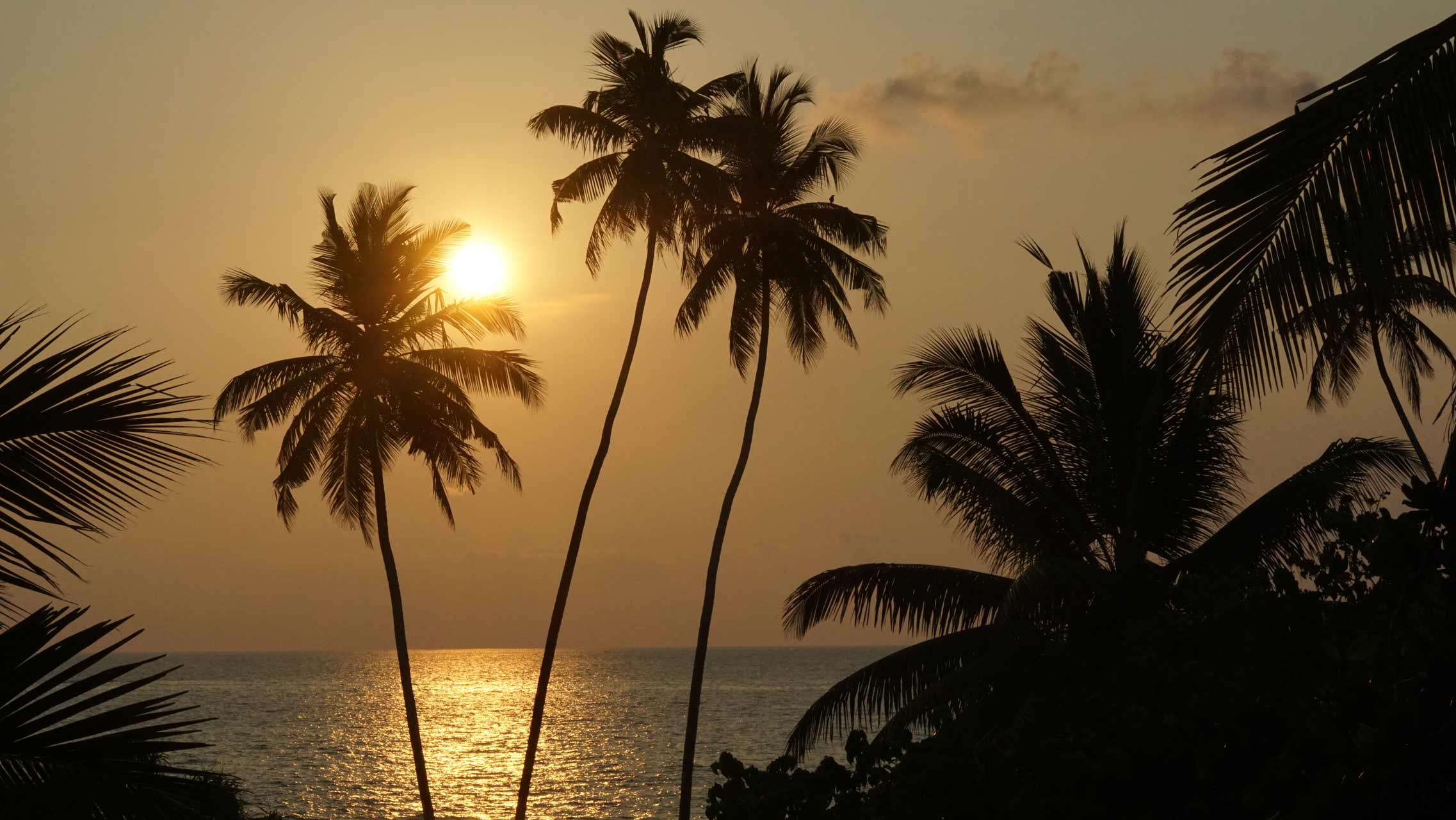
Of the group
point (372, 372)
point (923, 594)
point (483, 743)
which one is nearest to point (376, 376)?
point (372, 372)

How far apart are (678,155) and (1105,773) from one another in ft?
61.1

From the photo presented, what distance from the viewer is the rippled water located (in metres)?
59.8

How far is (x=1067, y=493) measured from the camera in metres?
16.9

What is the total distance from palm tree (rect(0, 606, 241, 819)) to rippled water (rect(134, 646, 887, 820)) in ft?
47.2

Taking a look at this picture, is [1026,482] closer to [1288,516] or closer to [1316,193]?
[1288,516]

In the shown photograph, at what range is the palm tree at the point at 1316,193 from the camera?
408 centimetres

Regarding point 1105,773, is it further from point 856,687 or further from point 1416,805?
point 856,687

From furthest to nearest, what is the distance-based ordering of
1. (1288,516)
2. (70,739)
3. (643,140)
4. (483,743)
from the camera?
(483,743), (643,140), (1288,516), (70,739)

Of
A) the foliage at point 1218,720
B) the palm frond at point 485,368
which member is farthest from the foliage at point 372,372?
the foliage at point 1218,720

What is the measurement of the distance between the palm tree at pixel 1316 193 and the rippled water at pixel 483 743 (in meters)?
16.2

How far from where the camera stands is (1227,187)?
4.16 meters

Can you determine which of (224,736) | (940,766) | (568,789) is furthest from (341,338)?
(224,736)

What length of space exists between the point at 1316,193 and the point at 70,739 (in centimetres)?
428

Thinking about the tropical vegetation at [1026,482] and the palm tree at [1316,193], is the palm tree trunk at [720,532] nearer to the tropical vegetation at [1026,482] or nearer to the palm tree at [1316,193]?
the tropical vegetation at [1026,482]
